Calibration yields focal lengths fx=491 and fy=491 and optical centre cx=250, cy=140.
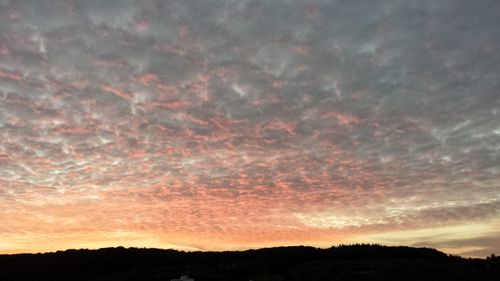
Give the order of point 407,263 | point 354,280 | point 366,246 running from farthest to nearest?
1. point 366,246
2. point 407,263
3. point 354,280

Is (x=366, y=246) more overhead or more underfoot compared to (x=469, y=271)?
more overhead

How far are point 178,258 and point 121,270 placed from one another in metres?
13.6

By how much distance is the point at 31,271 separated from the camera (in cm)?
12469

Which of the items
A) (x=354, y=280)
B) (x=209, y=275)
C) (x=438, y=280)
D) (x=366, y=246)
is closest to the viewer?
(x=438, y=280)

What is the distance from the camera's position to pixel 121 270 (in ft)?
384

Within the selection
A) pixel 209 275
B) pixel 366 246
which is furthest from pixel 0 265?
pixel 366 246

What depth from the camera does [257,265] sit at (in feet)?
322

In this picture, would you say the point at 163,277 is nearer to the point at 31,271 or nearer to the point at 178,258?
the point at 178,258

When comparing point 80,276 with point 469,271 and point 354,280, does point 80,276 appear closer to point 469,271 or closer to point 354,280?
point 354,280

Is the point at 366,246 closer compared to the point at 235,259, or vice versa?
the point at 235,259

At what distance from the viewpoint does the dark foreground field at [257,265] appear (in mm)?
67125

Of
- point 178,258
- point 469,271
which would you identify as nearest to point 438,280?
point 469,271

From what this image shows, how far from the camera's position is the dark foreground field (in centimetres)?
6712

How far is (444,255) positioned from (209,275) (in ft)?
173
